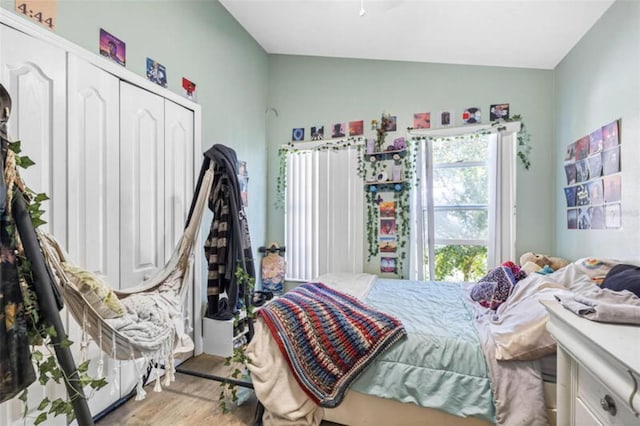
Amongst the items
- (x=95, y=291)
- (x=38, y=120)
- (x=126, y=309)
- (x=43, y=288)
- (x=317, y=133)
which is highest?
(x=317, y=133)

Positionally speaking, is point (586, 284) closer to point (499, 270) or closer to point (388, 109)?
point (499, 270)

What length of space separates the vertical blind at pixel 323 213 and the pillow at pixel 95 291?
2259 mm

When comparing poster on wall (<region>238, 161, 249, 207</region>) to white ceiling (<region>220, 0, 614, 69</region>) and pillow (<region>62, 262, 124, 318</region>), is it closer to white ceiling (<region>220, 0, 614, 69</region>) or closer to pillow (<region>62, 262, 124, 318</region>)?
white ceiling (<region>220, 0, 614, 69</region>)

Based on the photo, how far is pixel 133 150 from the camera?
1.90 m

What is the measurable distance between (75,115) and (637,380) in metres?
2.40

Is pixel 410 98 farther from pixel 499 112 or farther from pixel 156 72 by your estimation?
pixel 156 72

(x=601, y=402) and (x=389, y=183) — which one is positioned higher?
(x=389, y=183)

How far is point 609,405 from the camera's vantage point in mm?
→ 766

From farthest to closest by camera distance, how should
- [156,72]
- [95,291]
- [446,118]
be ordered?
[446,118] < [156,72] < [95,291]

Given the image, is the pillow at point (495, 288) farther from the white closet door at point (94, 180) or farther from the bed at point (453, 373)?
the white closet door at point (94, 180)

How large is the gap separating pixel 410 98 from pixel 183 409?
3283 millimetres

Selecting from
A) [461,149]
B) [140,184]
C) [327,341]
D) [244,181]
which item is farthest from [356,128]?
[327,341]

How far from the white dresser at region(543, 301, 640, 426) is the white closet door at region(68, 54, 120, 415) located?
207 cm

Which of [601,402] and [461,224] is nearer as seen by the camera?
[601,402]
